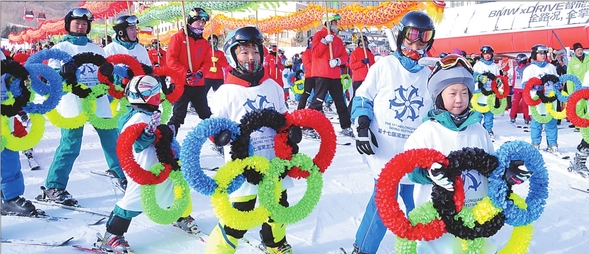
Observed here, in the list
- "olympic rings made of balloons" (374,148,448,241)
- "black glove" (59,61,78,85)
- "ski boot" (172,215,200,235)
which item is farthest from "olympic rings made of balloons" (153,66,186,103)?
"olympic rings made of balloons" (374,148,448,241)

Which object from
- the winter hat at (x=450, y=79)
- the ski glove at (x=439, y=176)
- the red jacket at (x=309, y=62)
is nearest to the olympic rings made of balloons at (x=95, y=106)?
the winter hat at (x=450, y=79)

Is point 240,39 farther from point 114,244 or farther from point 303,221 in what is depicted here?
point 303,221

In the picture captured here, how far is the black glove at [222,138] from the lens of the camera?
273 cm

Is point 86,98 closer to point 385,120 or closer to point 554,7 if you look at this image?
point 385,120

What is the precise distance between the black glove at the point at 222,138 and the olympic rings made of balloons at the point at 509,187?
4.75ft

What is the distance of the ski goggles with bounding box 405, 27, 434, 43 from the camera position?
10.7 feet

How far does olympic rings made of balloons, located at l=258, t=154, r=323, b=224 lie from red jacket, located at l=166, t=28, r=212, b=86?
4.11 m

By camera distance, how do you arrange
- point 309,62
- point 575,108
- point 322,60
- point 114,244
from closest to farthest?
point 114,244, point 575,108, point 322,60, point 309,62

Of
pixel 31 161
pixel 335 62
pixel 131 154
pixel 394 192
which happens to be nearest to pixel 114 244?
pixel 131 154

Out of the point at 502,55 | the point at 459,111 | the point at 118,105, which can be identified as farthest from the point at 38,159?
the point at 502,55

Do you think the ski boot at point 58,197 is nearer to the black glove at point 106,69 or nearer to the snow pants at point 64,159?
the snow pants at point 64,159

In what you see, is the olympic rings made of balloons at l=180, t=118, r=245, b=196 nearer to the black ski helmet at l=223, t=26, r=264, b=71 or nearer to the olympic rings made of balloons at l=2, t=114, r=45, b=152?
the black ski helmet at l=223, t=26, r=264, b=71

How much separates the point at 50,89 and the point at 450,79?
3.28m

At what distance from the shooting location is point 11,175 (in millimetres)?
4309
